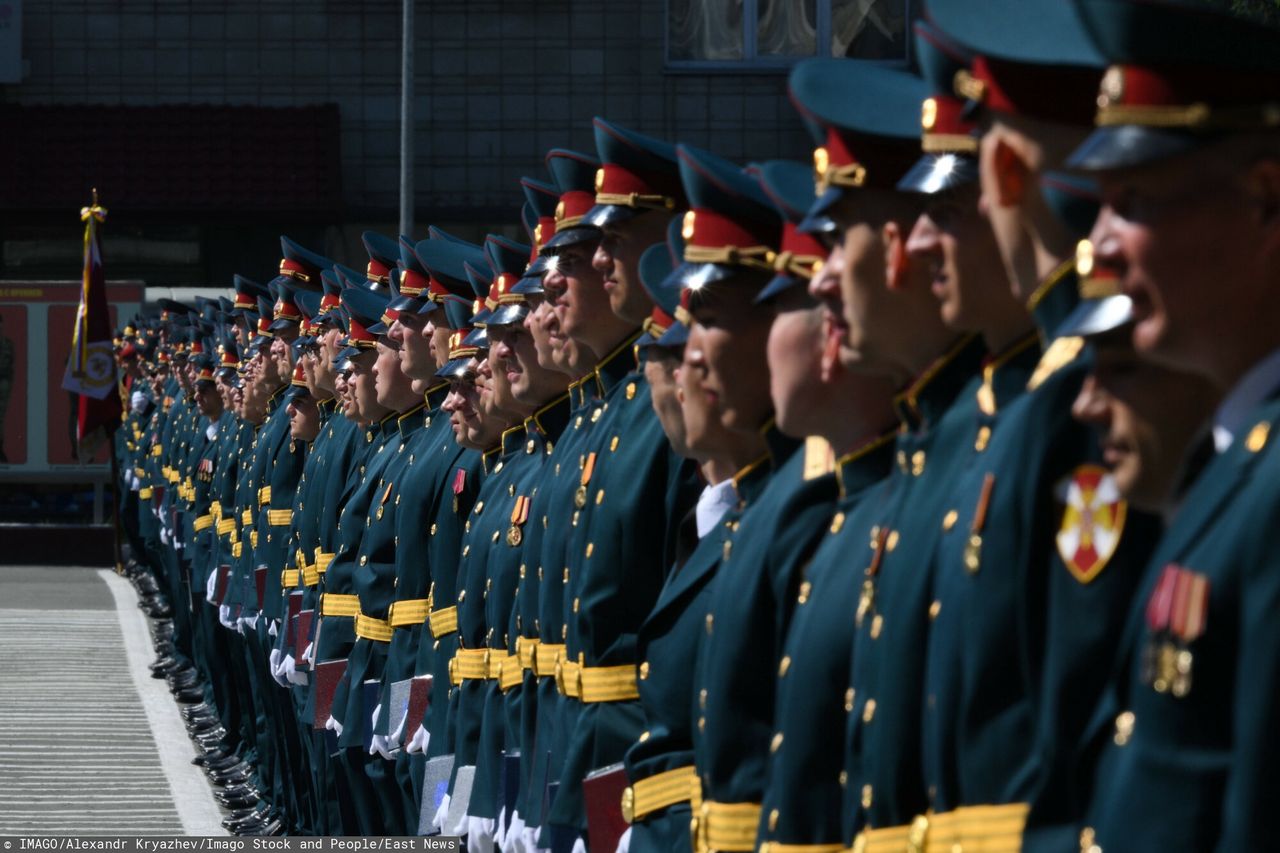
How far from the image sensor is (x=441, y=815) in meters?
7.12

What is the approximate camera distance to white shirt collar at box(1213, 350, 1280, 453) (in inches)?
101

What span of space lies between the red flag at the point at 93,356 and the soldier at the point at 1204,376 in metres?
20.2

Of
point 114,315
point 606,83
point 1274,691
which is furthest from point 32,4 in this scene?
point 1274,691

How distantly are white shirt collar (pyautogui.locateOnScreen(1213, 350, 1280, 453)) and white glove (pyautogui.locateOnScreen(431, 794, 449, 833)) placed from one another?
465cm

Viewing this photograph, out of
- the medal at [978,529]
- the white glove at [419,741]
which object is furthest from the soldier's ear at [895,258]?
the white glove at [419,741]

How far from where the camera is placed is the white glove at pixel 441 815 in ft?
23.1

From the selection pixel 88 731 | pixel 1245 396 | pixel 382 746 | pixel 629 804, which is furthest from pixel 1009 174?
pixel 88 731

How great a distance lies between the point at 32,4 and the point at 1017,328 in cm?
2500

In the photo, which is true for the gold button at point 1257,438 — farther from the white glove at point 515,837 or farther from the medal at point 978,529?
the white glove at point 515,837

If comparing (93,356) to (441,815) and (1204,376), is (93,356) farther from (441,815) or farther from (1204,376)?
(1204,376)

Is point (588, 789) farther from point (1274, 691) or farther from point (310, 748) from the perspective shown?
point (310, 748)

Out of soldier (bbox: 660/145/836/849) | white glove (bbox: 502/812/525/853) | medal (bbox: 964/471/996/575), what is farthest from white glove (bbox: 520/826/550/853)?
medal (bbox: 964/471/996/575)

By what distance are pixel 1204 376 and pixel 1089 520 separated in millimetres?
252

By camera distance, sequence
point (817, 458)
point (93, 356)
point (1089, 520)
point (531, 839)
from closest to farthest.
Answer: point (1089, 520)
point (817, 458)
point (531, 839)
point (93, 356)
